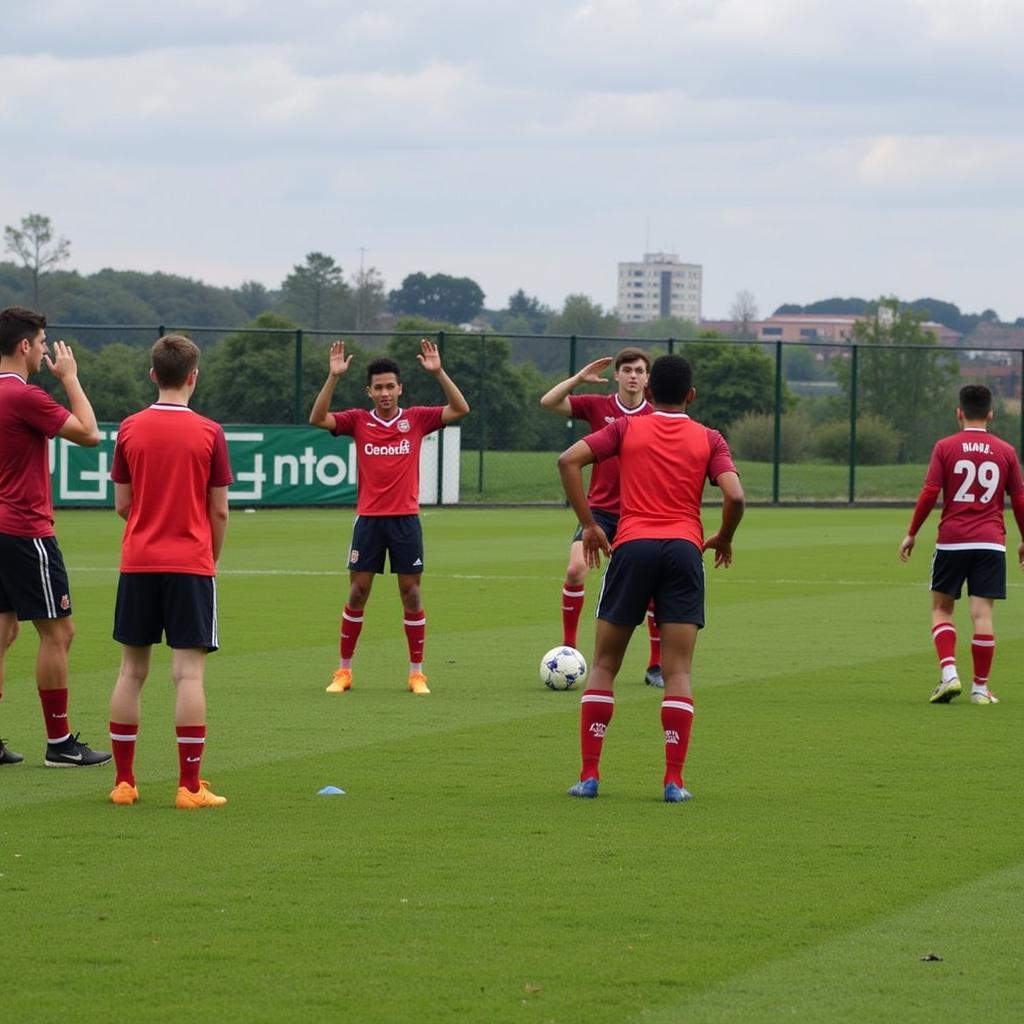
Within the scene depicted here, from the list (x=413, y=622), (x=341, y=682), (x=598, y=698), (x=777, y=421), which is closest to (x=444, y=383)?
(x=413, y=622)

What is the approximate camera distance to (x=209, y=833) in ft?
25.1

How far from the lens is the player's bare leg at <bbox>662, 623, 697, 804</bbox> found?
27.3 feet

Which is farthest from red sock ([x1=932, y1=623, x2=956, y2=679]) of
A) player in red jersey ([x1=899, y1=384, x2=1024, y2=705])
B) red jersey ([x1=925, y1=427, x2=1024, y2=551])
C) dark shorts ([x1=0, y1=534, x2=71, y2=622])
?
dark shorts ([x1=0, y1=534, x2=71, y2=622])

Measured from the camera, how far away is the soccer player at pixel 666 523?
27.1 ft

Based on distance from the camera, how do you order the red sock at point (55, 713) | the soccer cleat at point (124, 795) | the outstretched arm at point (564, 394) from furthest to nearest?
the outstretched arm at point (564, 394) → the red sock at point (55, 713) → the soccer cleat at point (124, 795)

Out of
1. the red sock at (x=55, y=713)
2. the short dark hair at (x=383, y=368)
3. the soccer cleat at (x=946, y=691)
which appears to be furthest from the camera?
the short dark hair at (x=383, y=368)

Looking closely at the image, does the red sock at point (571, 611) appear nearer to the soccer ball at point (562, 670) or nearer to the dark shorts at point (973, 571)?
the soccer ball at point (562, 670)

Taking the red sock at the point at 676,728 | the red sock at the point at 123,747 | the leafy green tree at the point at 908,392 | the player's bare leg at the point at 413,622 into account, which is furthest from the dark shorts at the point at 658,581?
the leafy green tree at the point at 908,392

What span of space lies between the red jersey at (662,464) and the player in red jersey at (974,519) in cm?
398

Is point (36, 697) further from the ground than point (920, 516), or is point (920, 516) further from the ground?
point (920, 516)

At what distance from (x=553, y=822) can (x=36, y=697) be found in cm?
491

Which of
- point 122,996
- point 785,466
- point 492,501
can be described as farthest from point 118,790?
point 785,466

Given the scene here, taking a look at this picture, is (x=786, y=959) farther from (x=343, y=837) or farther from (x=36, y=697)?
(x=36, y=697)

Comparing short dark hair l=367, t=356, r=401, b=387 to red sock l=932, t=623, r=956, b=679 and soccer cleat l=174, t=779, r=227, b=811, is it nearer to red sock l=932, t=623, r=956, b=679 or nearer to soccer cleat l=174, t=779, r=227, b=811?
red sock l=932, t=623, r=956, b=679
